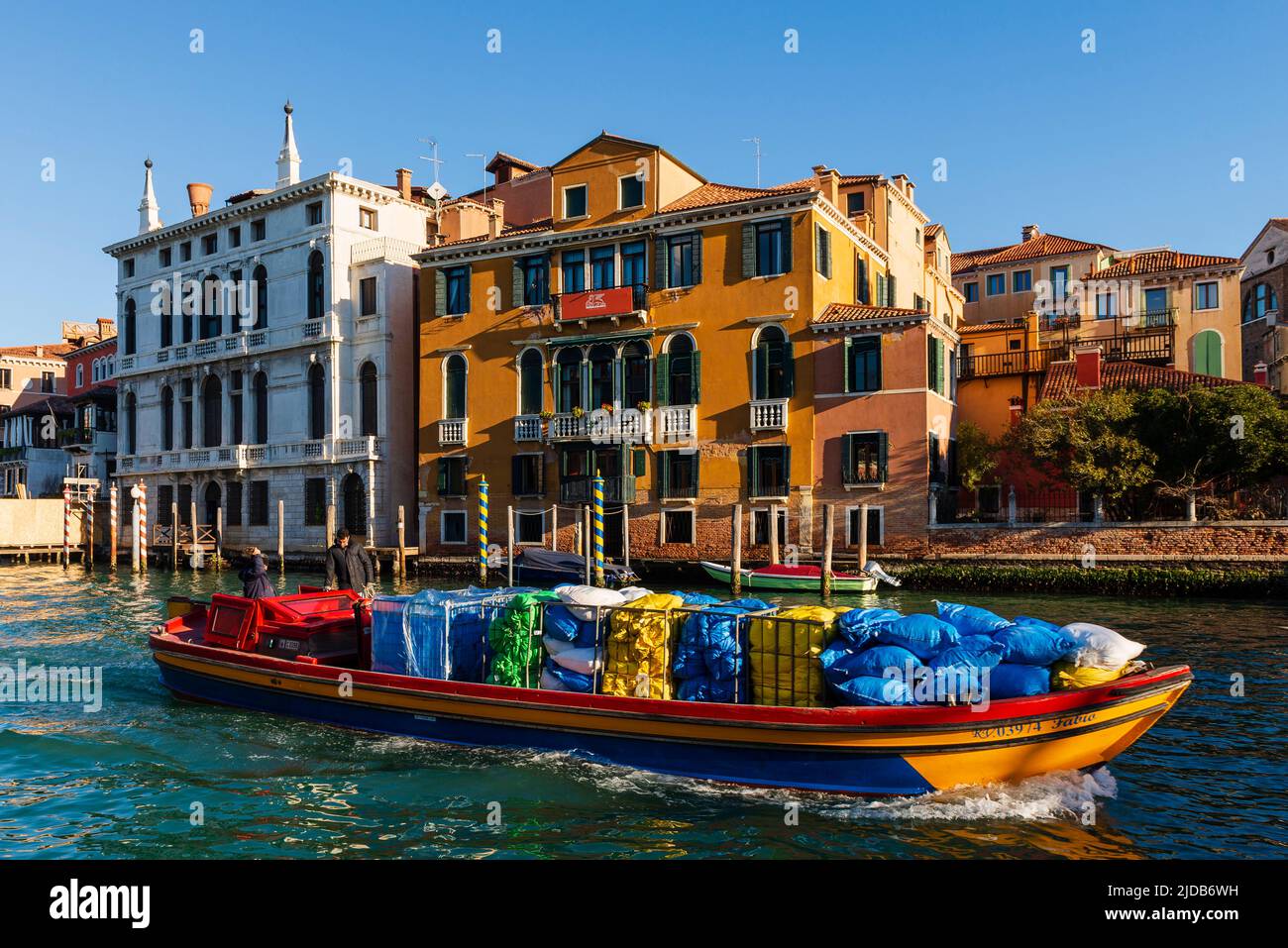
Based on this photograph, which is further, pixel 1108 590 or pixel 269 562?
pixel 269 562

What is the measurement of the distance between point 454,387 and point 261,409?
9.55 meters

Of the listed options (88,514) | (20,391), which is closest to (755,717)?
(88,514)

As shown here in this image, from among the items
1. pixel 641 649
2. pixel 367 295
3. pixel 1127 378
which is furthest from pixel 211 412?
pixel 641 649

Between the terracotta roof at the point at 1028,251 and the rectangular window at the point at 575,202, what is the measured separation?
19.4m

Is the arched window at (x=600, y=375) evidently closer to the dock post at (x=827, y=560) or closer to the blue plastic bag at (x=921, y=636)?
the dock post at (x=827, y=560)

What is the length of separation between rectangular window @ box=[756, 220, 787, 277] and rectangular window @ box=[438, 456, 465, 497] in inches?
430

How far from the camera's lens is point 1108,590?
2238cm

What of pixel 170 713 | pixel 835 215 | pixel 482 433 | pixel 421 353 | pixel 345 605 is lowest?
pixel 170 713

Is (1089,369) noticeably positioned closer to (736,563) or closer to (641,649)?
(736,563)

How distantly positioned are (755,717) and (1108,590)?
17061 mm

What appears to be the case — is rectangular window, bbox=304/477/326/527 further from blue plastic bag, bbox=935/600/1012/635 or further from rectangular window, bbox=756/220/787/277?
blue plastic bag, bbox=935/600/1012/635

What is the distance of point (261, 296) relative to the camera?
36656 mm

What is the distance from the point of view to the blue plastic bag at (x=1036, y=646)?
796cm

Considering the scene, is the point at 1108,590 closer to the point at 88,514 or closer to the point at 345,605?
the point at 345,605
